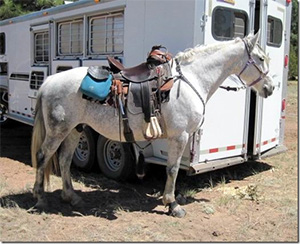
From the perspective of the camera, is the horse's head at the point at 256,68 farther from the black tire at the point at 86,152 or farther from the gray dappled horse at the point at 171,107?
the black tire at the point at 86,152

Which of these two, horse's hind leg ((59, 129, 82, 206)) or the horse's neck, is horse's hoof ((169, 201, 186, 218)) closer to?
horse's hind leg ((59, 129, 82, 206))

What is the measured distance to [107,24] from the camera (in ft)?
20.7

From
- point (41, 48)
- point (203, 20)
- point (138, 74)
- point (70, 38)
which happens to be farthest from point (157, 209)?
point (41, 48)

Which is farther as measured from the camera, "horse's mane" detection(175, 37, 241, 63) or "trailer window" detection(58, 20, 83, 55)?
"trailer window" detection(58, 20, 83, 55)

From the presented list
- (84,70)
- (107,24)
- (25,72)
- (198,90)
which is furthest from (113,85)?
(25,72)

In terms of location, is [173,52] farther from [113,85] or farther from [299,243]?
[299,243]

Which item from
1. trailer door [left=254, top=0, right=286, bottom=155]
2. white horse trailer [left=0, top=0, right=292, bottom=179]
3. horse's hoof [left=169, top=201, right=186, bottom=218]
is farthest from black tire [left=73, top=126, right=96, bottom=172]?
trailer door [left=254, top=0, right=286, bottom=155]

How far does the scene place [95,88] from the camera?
4.48m

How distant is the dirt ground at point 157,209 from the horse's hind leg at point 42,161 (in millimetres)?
175

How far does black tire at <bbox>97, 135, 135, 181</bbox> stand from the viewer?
595 cm

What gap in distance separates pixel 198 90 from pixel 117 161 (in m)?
2.07

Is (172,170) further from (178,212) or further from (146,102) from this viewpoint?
(146,102)

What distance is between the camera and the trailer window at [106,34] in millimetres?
6137

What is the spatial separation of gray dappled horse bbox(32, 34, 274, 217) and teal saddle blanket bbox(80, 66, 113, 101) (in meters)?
0.17
